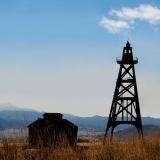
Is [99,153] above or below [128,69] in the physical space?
below

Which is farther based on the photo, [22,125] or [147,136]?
[147,136]

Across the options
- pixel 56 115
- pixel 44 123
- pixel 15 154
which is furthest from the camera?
pixel 56 115

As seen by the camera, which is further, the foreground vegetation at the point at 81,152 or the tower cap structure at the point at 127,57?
the tower cap structure at the point at 127,57

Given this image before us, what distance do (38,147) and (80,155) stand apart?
4.50 feet

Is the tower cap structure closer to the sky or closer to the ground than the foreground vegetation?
closer to the sky

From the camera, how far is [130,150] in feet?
47.2

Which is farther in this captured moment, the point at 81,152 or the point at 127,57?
the point at 127,57

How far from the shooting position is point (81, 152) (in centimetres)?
1453

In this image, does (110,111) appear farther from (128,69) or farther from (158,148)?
(158,148)

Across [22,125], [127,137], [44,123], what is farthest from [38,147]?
[44,123]

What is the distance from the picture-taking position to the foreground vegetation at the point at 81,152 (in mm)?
13602

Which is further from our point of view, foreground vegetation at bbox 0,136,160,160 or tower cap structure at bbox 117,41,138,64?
tower cap structure at bbox 117,41,138,64

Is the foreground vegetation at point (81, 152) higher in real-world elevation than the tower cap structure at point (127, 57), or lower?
lower

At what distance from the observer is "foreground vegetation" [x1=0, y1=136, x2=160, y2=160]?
13.6 m
